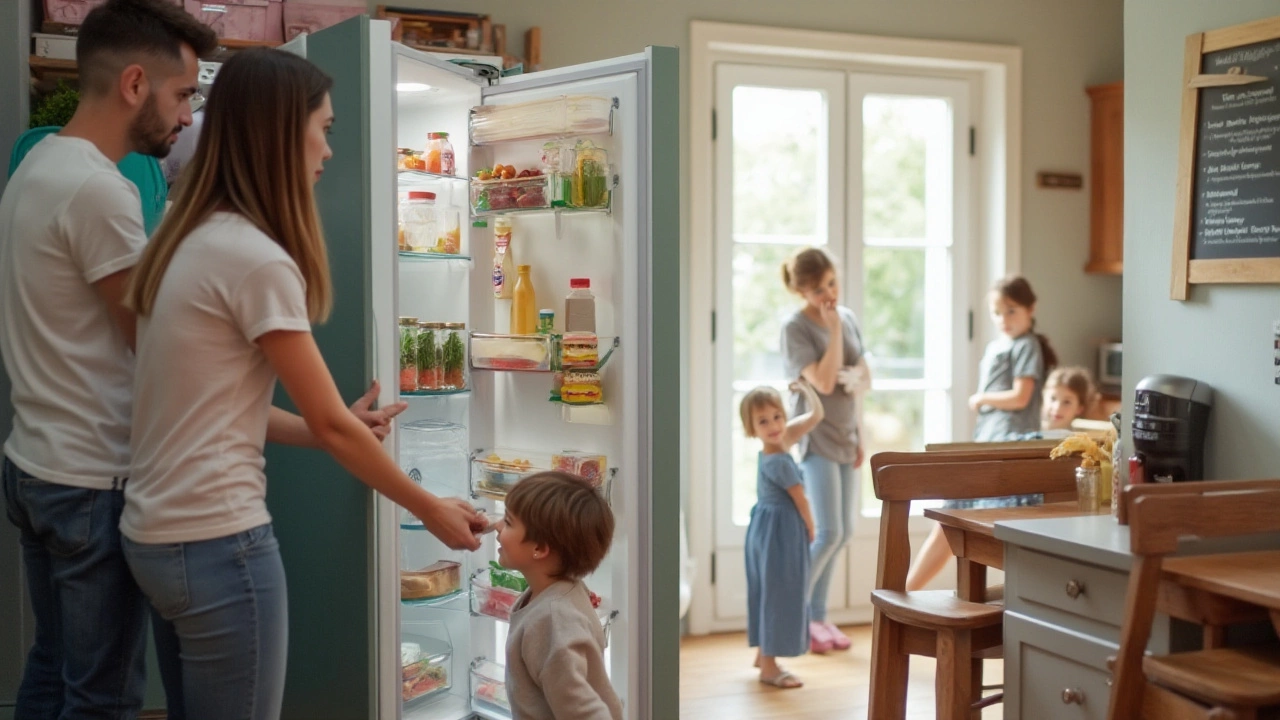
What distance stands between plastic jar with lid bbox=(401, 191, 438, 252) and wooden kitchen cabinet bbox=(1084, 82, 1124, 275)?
330cm

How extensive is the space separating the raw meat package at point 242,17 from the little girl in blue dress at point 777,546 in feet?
6.74

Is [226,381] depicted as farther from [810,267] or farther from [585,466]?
[810,267]

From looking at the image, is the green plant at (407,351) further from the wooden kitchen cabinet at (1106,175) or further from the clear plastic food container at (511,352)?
the wooden kitchen cabinet at (1106,175)

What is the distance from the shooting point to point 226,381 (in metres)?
1.64

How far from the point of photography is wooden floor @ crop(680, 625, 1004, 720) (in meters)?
3.87

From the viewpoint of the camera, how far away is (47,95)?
360 centimetres

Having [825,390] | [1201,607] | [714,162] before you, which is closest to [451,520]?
[1201,607]

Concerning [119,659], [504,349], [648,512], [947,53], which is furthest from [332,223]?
[947,53]

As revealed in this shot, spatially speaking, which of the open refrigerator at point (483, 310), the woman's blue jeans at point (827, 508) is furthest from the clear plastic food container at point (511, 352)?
the woman's blue jeans at point (827, 508)

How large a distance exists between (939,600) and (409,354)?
1.45m

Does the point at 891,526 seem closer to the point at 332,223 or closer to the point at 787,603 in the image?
the point at 787,603

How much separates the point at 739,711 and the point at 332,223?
7.02ft

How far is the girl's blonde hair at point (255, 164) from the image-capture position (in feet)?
5.52

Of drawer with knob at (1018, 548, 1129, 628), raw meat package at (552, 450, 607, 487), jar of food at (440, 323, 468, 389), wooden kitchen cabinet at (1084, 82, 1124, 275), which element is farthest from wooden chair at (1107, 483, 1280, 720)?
wooden kitchen cabinet at (1084, 82, 1124, 275)
